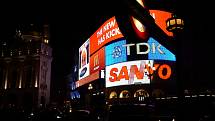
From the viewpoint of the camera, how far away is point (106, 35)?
55.1 m

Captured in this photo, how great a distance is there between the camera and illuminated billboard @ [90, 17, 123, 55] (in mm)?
52344

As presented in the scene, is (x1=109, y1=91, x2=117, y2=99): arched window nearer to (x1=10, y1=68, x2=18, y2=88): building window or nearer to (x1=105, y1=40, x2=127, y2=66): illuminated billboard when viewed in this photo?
(x1=105, y1=40, x2=127, y2=66): illuminated billboard

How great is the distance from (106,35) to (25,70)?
36988mm

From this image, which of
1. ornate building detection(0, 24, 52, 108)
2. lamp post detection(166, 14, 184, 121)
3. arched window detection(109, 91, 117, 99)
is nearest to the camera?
lamp post detection(166, 14, 184, 121)

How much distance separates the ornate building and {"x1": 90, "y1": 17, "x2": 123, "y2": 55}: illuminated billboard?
2453 cm

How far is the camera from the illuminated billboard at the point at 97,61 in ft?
182

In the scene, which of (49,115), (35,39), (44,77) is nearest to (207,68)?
(49,115)

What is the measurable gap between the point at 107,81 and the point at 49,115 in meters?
36.7

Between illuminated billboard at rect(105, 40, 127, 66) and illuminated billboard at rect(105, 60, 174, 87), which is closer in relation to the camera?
illuminated billboard at rect(105, 60, 174, 87)

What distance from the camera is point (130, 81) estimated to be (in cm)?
4925

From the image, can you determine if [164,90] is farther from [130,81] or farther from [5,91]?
[5,91]

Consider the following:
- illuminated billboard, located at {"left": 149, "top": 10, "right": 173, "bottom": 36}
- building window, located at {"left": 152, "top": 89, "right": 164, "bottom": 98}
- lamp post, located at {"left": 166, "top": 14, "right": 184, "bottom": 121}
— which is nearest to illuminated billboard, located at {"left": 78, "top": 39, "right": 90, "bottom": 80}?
building window, located at {"left": 152, "top": 89, "right": 164, "bottom": 98}

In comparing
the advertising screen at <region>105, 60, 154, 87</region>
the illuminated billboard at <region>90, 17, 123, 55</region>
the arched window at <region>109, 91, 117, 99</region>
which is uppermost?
the illuminated billboard at <region>90, 17, 123, 55</region>

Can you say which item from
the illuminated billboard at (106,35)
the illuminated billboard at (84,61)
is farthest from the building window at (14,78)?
the illuminated billboard at (106,35)
